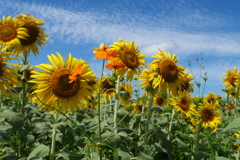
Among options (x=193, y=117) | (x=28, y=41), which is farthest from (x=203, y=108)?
(x=28, y=41)

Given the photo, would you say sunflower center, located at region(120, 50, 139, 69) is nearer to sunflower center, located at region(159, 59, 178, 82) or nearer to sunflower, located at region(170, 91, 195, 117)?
sunflower center, located at region(159, 59, 178, 82)

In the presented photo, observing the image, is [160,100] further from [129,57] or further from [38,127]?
[38,127]

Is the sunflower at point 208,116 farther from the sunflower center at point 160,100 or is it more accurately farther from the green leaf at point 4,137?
the green leaf at point 4,137

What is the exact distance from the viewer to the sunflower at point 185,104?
529cm

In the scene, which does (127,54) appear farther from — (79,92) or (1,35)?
(1,35)

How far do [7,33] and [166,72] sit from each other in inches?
123

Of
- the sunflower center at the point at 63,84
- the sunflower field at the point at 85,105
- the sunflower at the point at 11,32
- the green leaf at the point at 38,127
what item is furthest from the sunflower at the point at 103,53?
the sunflower at the point at 11,32

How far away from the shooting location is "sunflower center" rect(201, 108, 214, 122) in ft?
17.4

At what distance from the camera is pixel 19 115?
3402 mm

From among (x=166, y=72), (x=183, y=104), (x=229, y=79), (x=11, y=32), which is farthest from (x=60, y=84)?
(x=229, y=79)

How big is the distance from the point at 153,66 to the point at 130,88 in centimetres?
344

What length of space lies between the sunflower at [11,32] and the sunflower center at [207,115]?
3869 millimetres

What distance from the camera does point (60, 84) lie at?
124 inches

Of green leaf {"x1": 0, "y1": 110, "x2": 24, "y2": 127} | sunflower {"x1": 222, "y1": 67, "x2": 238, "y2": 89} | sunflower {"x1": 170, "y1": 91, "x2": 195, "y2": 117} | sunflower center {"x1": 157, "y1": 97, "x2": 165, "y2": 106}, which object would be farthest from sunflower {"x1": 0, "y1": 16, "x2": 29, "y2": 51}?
sunflower {"x1": 222, "y1": 67, "x2": 238, "y2": 89}
